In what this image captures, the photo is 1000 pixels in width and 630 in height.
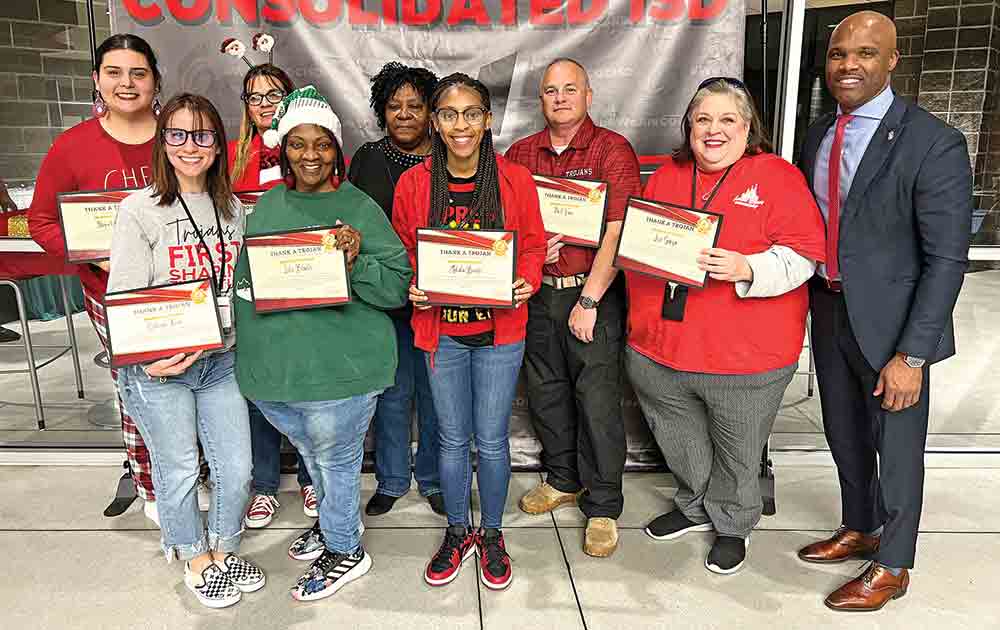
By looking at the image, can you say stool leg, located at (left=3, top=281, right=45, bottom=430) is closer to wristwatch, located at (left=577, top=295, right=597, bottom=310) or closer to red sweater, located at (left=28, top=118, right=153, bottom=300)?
red sweater, located at (left=28, top=118, right=153, bottom=300)

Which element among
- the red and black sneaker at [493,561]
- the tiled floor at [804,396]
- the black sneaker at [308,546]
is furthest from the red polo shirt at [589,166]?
the tiled floor at [804,396]

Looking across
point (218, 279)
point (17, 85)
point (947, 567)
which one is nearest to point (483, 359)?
point (218, 279)

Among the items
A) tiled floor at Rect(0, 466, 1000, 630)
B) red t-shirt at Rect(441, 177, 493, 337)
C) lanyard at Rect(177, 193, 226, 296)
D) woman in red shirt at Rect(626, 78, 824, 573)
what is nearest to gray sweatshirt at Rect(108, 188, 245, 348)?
lanyard at Rect(177, 193, 226, 296)

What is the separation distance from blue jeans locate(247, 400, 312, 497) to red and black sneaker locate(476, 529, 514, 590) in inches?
32.0

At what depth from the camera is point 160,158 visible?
6.41 feet

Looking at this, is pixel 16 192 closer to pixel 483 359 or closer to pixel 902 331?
pixel 483 359

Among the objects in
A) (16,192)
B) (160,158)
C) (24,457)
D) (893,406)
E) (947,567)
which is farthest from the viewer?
(16,192)

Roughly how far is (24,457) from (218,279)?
195 centimetres

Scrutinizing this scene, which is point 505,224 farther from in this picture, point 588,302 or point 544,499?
point 544,499

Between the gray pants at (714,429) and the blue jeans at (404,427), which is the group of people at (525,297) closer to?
the gray pants at (714,429)

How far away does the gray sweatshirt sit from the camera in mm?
1899

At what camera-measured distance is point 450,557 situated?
233 centimetres

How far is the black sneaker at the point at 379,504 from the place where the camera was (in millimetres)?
2750

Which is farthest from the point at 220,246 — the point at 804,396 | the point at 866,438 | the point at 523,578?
the point at 804,396
